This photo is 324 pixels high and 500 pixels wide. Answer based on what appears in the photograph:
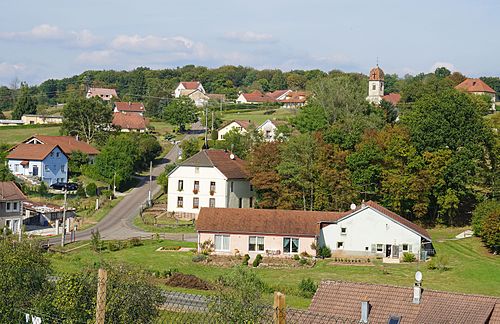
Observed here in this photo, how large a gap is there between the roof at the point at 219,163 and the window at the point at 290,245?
41.1 feet

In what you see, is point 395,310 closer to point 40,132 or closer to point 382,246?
point 382,246

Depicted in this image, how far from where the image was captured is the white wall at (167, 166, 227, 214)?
173 feet

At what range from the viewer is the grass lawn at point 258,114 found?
309 ft

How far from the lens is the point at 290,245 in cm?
4069

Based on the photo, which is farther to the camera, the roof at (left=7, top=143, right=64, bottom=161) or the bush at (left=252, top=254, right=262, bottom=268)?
the roof at (left=7, top=143, right=64, bottom=161)

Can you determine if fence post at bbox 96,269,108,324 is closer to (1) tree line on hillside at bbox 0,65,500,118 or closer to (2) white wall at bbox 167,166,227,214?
(2) white wall at bbox 167,166,227,214

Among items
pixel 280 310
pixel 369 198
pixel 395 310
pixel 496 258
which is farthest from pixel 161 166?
pixel 280 310

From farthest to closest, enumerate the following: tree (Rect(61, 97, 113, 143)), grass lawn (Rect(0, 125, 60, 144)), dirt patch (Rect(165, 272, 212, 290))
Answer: grass lawn (Rect(0, 125, 60, 144))
tree (Rect(61, 97, 113, 143))
dirt patch (Rect(165, 272, 212, 290))

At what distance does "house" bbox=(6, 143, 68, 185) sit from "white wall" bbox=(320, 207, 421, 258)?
28.4 meters

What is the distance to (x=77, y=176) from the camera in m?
63.0

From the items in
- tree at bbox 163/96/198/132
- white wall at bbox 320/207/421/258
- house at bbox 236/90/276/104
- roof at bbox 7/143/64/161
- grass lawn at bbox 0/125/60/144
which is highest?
house at bbox 236/90/276/104

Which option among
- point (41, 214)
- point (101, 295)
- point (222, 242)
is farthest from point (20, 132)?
point (101, 295)

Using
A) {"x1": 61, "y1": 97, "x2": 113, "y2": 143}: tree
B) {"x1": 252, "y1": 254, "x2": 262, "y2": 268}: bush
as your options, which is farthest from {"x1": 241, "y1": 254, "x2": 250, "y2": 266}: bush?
{"x1": 61, "y1": 97, "x2": 113, "y2": 143}: tree

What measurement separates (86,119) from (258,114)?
32.4 meters
